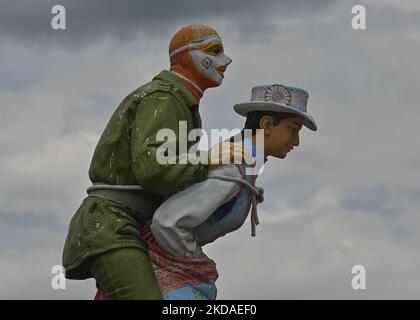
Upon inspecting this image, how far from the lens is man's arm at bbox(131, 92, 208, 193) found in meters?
10.4

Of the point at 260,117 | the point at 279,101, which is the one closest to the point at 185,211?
the point at 260,117

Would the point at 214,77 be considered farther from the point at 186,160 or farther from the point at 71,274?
the point at 71,274

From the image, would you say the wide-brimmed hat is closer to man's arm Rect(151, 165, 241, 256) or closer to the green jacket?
the green jacket

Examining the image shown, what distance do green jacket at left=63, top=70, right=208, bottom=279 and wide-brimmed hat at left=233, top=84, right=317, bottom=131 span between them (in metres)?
0.43

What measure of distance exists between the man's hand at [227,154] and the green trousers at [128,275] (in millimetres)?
782

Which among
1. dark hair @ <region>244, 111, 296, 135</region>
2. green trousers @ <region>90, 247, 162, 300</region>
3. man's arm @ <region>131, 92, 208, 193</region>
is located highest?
dark hair @ <region>244, 111, 296, 135</region>

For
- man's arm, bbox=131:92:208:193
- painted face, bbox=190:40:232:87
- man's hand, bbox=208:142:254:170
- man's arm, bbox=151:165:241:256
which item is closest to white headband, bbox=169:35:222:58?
painted face, bbox=190:40:232:87

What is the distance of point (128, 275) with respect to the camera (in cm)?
1045

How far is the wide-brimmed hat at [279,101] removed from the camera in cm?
1084

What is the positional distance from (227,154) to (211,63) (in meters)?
0.72

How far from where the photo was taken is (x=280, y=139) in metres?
10.9

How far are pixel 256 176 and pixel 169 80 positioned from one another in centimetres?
89

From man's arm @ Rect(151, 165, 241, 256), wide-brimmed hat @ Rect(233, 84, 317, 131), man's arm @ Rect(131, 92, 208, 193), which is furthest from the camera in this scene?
wide-brimmed hat @ Rect(233, 84, 317, 131)

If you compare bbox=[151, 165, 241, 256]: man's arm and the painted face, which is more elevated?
the painted face
